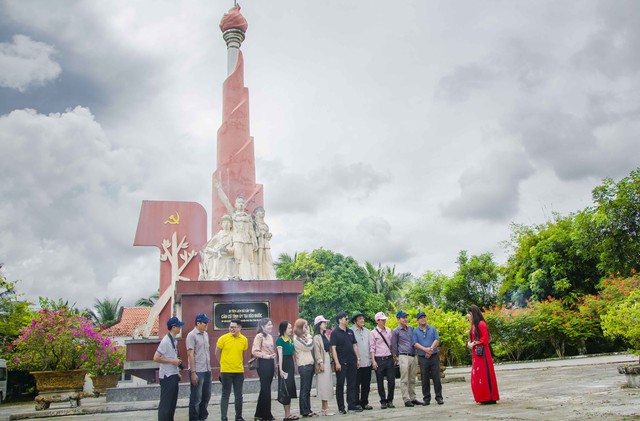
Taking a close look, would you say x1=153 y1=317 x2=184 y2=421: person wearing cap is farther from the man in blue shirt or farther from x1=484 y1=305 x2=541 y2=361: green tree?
x1=484 y1=305 x2=541 y2=361: green tree

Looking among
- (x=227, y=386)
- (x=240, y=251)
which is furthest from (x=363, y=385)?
(x=240, y=251)

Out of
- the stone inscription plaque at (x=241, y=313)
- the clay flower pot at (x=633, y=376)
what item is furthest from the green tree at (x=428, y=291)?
the clay flower pot at (x=633, y=376)

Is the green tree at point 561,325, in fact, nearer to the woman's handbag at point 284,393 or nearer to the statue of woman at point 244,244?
the statue of woman at point 244,244

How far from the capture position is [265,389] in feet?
21.6

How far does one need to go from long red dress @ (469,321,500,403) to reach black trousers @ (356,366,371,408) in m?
1.49

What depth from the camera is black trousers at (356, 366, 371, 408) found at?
736cm

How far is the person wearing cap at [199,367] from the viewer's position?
20.9 feet

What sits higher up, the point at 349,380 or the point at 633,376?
the point at 349,380

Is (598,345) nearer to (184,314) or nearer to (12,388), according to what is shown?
(184,314)

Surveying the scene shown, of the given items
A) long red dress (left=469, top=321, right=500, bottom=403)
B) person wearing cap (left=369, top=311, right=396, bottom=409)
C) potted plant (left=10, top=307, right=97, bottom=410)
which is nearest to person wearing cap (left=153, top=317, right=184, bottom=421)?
person wearing cap (left=369, top=311, right=396, bottom=409)

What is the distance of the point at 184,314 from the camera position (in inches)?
459

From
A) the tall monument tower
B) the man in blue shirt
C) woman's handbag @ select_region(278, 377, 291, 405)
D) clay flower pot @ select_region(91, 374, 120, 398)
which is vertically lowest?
clay flower pot @ select_region(91, 374, 120, 398)

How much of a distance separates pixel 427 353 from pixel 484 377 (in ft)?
3.02

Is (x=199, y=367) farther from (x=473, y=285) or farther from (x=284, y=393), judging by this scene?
(x=473, y=285)
